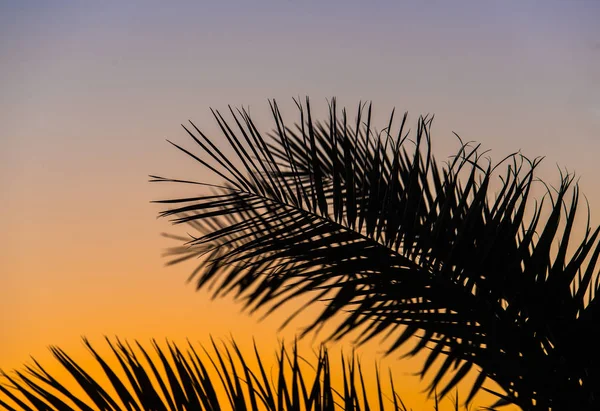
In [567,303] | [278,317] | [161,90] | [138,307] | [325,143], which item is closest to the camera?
[567,303]

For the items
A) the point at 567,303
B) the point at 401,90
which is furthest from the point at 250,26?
the point at 567,303

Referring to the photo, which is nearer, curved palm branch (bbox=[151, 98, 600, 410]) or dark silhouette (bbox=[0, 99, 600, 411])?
dark silhouette (bbox=[0, 99, 600, 411])

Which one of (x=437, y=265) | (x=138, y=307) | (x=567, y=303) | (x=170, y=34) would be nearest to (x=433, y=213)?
(x=437, y=265)

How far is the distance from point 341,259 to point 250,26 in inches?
77.2

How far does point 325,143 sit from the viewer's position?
133 centimetres

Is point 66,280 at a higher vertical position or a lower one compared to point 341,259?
higher

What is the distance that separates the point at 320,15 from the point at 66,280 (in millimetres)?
1671

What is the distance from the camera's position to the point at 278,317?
2363 mm

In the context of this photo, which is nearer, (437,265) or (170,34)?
(437,265)

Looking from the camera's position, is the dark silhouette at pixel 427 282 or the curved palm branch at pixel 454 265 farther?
the curved palm branch at pixel 454 265

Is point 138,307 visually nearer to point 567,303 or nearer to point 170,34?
point 170,34

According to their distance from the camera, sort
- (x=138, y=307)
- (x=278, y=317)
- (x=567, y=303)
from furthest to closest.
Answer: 1. (x=138, y=307)
2. (x=278, y=317)
3. (x=567, y=303)

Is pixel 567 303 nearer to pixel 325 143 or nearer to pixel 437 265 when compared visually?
pixel 437 265

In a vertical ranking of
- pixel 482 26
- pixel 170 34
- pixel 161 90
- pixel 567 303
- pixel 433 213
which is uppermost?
pixel 482 26
